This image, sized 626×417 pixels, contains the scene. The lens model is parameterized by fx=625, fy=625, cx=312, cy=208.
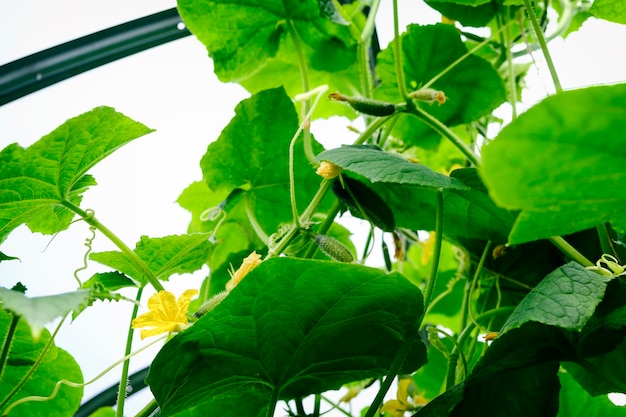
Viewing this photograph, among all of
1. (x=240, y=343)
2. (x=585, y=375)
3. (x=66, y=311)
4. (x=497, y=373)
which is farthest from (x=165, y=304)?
(x=585, y=375)

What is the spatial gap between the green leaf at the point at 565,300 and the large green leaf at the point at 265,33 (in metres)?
0.51

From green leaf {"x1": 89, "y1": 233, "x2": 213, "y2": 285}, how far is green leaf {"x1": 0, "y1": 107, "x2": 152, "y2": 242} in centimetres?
9

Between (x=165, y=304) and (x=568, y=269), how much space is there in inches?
13.4

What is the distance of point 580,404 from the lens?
0.76 m

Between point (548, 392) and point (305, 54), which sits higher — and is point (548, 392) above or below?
below

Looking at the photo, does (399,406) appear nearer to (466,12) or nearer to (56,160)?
(56,160)

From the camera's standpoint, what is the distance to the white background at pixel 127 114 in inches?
53.0

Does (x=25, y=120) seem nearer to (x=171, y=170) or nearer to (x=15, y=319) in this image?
(x=171, y=170)

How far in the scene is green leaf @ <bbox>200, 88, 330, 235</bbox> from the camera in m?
0.85

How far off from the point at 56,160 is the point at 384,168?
309 mm

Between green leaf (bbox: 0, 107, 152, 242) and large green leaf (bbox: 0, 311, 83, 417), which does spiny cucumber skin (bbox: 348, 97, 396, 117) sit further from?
large green leaf (bbox: 0, 311, 83, 417)

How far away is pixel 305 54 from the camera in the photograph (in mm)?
985

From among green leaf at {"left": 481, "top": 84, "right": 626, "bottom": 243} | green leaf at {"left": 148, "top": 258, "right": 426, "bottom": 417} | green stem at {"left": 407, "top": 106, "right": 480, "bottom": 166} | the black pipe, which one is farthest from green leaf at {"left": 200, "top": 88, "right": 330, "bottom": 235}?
the black pipe

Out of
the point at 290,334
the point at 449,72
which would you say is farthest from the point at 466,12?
the point at 290,334
